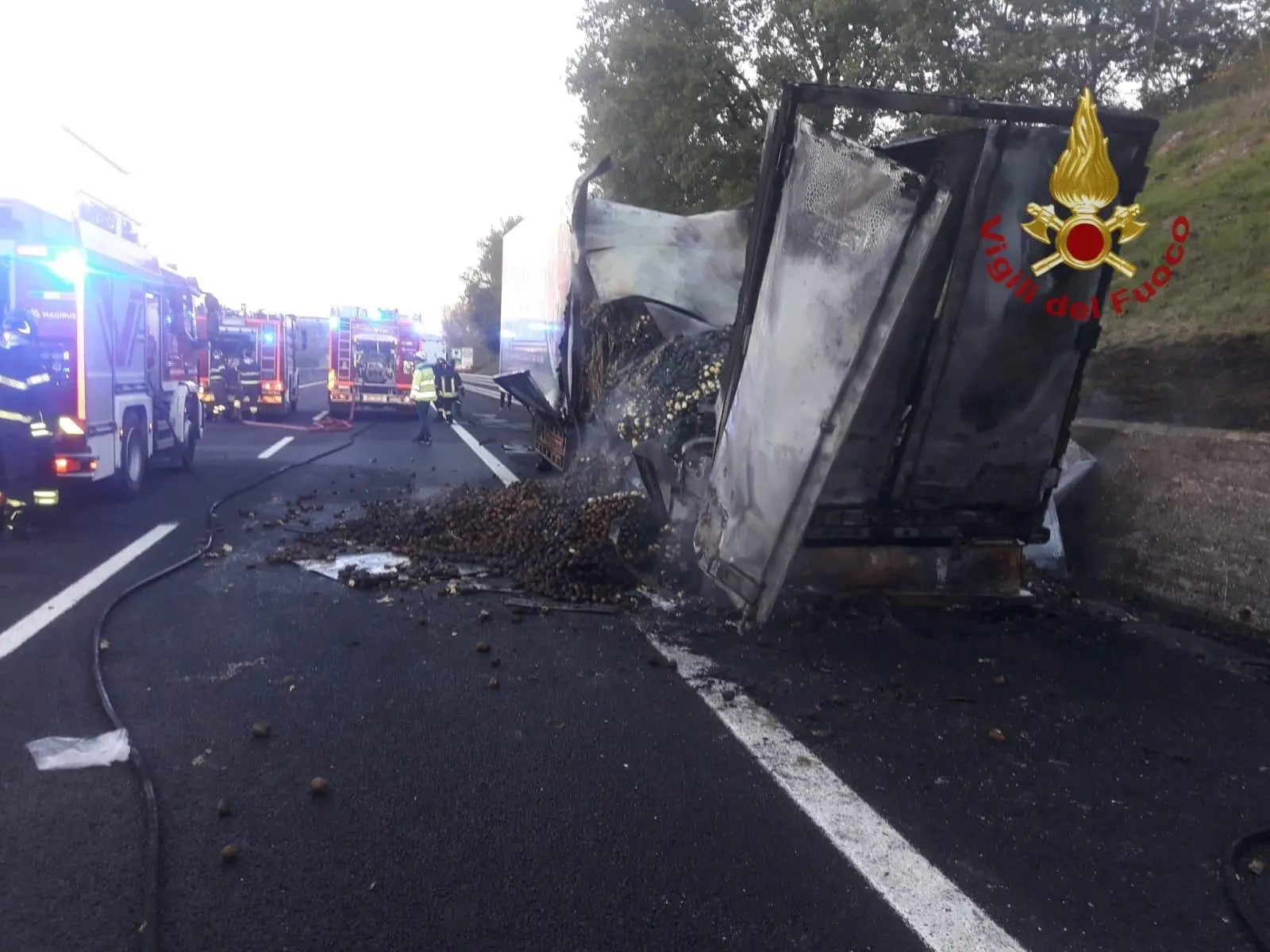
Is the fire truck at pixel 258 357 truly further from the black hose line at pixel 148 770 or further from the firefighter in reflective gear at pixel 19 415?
the black hose line at pixel 148 770

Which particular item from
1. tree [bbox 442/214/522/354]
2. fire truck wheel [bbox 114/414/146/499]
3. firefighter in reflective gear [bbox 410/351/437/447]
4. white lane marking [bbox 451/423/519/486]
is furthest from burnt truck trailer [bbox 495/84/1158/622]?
tree [bbox 442/214/522/354]

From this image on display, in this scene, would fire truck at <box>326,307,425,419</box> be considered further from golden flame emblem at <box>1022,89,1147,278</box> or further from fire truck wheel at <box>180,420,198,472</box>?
golden flame emblem at <box>1022,89,1147,278</box>

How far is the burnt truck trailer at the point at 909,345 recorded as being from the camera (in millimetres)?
5742

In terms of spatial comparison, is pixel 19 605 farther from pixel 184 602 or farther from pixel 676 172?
pixel 676 172

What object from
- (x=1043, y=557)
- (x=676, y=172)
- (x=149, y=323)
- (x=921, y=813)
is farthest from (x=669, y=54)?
(x=921, y=813)

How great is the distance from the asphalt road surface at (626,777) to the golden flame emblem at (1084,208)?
7.64ft

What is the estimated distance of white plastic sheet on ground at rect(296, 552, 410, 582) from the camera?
28.7ft

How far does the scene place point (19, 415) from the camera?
33.6 feet

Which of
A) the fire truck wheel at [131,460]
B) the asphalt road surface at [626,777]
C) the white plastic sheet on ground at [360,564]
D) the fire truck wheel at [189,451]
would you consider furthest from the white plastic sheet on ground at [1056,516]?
the fire truck wheel at [189,451]

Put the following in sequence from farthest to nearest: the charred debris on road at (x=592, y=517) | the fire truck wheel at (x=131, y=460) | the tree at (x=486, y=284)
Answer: the tree at (x=486, y=284) < the fire truck wheel at (x=131, y=460) < the charred debris on road at (x=592, y=517)

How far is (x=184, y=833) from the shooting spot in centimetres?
399

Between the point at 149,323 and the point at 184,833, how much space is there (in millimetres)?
11297

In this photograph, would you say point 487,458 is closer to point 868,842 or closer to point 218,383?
point 218,383

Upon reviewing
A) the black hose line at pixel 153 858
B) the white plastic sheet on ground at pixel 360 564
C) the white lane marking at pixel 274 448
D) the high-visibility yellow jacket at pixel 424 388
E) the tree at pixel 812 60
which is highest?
the tree at pixel 812 60
